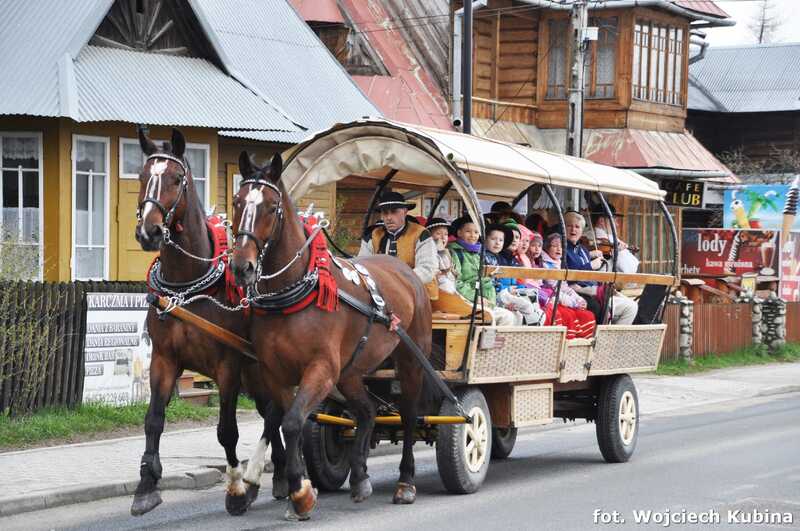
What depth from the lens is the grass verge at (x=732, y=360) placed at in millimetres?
24328

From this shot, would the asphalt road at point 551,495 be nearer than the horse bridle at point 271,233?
No

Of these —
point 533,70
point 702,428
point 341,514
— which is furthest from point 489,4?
point 341,514

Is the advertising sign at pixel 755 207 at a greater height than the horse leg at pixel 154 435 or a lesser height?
greater

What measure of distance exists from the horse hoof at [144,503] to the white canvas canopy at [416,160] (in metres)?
3.29

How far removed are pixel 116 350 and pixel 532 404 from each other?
527 cm

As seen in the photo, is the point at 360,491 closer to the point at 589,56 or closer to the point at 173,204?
the point at 173,204

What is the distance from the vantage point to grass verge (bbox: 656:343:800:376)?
79.8ft

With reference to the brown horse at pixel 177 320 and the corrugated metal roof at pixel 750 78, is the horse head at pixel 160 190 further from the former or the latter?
the corrugated metal roof at pixel 750 78

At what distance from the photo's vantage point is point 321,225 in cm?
951

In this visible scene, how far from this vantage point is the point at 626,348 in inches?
502

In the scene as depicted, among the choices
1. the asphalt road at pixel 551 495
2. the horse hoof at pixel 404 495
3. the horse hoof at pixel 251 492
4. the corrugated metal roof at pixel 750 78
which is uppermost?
the corrugated metal roof at pixel 750 78

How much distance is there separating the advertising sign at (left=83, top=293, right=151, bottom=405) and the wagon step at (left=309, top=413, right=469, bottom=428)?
4537mm

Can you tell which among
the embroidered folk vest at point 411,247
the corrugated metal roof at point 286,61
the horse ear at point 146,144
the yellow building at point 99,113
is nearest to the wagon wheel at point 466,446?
the embroidered folk vest at point 411,247

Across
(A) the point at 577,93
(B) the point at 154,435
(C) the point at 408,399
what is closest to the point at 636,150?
(A) the point at 577,93
